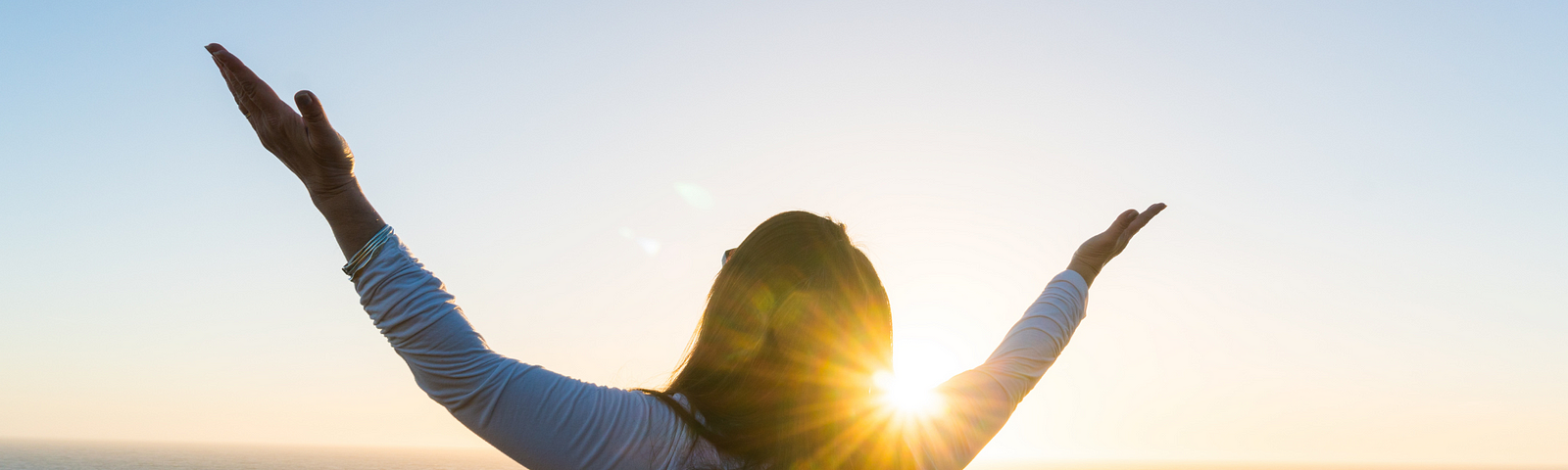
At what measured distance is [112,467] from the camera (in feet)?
540

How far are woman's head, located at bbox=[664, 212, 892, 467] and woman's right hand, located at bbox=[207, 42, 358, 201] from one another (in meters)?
0.91

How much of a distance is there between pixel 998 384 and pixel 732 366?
95cm

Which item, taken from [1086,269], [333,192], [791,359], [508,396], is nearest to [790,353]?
[791,359]

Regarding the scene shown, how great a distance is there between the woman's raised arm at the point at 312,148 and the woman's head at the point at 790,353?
829 mm

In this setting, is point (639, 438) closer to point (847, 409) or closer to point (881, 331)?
point (847, 409)

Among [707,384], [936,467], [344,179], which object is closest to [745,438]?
[707,384]

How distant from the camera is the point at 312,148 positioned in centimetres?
152

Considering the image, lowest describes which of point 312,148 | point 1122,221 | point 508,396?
point 508,396

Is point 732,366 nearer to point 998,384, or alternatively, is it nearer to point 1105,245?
point 998,384

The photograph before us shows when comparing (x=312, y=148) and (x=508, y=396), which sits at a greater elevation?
(x=312, y=148)

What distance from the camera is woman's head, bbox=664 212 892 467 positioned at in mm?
2029

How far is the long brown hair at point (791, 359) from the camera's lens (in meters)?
2.02

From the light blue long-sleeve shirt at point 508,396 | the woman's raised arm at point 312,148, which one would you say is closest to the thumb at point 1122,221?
the light blue long-sleeve shirt at point 508,396

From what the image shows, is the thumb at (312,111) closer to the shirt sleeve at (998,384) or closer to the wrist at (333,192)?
the wrist at (333,192)
